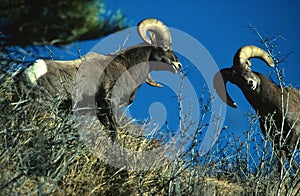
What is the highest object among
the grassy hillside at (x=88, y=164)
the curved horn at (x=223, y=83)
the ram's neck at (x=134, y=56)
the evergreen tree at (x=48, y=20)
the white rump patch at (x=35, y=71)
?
the curved horn at (x=223, y=83)

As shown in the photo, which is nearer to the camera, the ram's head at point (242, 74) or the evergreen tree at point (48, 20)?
the evergreen tree at point (48, 20)

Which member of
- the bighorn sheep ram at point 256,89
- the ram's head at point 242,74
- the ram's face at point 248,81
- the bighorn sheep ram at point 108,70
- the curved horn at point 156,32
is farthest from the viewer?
the ram's head at point 242,74

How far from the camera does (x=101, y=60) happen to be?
7.84 meters

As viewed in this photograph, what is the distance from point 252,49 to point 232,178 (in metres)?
4.47

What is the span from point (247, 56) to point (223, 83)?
73cm

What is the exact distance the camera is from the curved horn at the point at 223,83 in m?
10.9

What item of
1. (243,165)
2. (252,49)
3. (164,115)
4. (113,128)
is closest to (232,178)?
(243,165)

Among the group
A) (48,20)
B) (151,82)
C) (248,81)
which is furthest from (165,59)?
(48,20)

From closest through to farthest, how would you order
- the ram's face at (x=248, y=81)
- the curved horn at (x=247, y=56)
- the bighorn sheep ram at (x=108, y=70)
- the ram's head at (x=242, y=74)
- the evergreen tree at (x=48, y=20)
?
1. the evergreen tree at (x=48, y=20)
2. the bighorn sheep ram at (x=108, y=70)
3. the ram's face at (x=248, y=81)
4. the ram's head at (x=242, y=74)
5. the curved horn at (x=247, y=56)

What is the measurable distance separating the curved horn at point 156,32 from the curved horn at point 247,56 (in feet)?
7.95

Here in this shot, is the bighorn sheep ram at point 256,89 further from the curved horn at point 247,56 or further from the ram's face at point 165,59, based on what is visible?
the ram's face at point 165,59

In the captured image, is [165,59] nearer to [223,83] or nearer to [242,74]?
[242,74]

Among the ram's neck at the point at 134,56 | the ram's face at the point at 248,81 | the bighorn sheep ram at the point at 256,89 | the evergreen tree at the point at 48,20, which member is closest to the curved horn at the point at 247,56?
the bighorn sheep ram at the point at 256,89

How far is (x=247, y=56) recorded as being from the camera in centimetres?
1093
